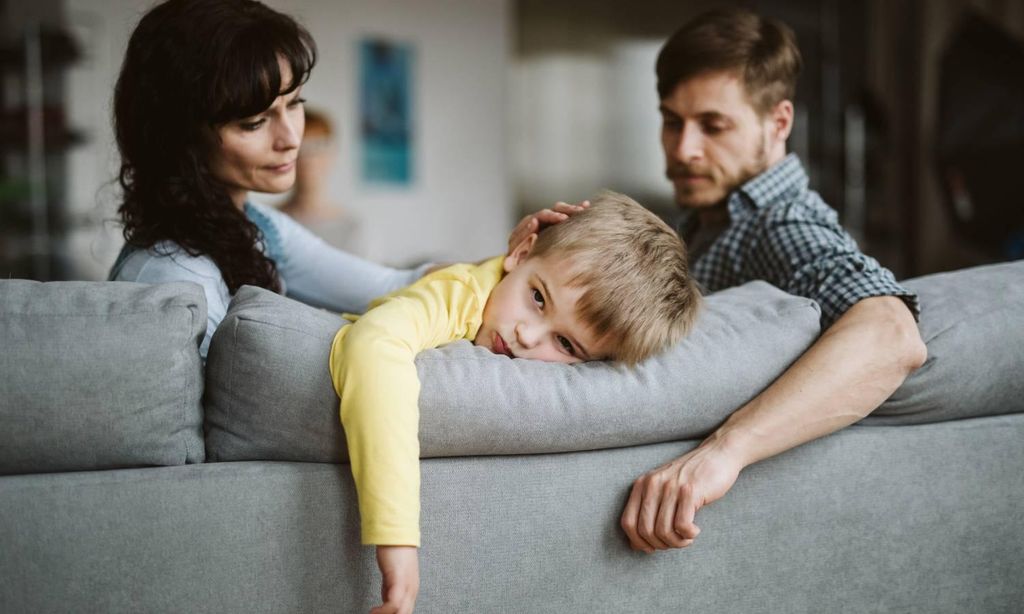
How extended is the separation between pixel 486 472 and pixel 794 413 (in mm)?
452

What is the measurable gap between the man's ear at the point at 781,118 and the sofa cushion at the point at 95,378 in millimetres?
1355

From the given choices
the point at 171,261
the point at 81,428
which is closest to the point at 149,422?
the point at 81,428

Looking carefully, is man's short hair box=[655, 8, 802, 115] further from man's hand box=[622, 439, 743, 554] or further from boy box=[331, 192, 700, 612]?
man's hand box=[622, 439, 743, 554]

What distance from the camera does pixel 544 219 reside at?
149 centimetres

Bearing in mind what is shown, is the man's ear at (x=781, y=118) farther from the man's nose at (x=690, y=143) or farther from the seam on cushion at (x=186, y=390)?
the seam on cushion at (x=186, y=390)

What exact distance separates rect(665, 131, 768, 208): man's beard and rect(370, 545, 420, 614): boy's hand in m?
1.19

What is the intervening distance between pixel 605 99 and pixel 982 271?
5252 millimetres

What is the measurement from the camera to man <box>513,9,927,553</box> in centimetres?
124

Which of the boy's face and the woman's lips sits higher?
the woman's lips

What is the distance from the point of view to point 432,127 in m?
6.07

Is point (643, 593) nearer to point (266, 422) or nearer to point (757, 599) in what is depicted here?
point (757, 599)

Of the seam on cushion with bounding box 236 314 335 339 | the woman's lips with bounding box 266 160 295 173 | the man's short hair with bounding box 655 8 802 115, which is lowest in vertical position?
the seam on cushion with bounding box 236 314 335 339

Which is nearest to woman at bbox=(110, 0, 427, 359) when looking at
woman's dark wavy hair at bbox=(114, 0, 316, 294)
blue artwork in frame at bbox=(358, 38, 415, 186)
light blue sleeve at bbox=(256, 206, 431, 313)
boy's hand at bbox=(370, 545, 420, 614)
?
woman's dark wavy hair at bbox=(114, 0, 316, 294)

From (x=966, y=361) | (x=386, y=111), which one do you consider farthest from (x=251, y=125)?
(x=386, y=111)
